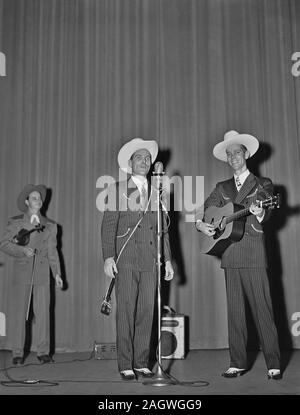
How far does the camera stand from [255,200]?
3.31 metres

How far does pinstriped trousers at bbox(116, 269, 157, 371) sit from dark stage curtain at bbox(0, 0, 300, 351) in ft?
4.90

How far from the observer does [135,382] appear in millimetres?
3205

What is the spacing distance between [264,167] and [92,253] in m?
2.02

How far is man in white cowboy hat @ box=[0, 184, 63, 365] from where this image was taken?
163 inches

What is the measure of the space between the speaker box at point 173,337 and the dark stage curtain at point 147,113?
66 centimetres

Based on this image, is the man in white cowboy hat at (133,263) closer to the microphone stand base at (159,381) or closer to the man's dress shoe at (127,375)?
the man's dress shoe at (127,375)

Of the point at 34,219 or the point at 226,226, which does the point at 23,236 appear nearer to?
the point at 34,219

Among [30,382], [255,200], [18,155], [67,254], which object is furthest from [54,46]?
[30,382]

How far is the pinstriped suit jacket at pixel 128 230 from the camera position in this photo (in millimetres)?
3424

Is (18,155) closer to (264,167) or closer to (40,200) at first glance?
(40,200)

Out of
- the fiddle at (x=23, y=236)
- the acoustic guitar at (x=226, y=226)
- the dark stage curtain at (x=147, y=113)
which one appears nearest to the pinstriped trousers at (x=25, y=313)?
the fiddle at (x=23, y=236)

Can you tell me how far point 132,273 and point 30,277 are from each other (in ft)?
3.85

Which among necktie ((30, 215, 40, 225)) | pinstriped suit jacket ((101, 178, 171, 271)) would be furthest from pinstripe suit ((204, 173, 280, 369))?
necktie ((30, 215, 40, 225))

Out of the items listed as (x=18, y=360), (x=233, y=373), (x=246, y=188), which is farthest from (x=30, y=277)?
(x=246, y=188)
